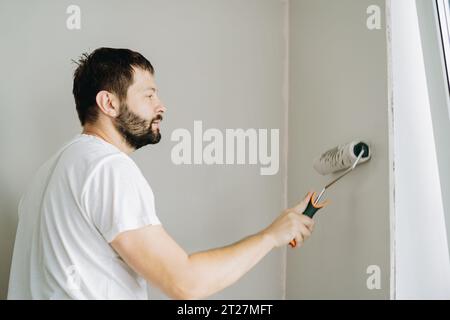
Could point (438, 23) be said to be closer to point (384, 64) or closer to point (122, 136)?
point (384, 64)

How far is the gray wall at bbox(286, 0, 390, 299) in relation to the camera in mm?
1190

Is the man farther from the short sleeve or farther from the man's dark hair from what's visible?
the man's dark hair

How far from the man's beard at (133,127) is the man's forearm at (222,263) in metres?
0.37

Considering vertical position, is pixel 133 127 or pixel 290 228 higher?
pixel 133 127

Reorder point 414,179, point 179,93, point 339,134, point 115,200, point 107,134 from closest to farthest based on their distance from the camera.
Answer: point 115,200, point 414,179, point 107,134, point 339,134, point 179,93

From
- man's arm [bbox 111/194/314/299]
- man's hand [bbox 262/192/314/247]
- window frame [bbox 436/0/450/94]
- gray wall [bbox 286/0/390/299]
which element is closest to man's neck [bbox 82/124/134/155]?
man's arm [bbox 111/194/314/299]

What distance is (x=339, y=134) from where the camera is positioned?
1395mm

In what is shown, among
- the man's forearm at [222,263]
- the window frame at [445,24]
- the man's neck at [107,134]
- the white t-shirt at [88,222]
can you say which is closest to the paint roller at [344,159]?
the man's forearm at [222,263]

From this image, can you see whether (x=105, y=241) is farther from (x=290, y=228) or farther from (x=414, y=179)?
(x=414, y=179)

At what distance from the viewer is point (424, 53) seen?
121cm

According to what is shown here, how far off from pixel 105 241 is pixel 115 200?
10 centimetres

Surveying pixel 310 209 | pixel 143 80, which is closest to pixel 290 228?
pixel 310 209
